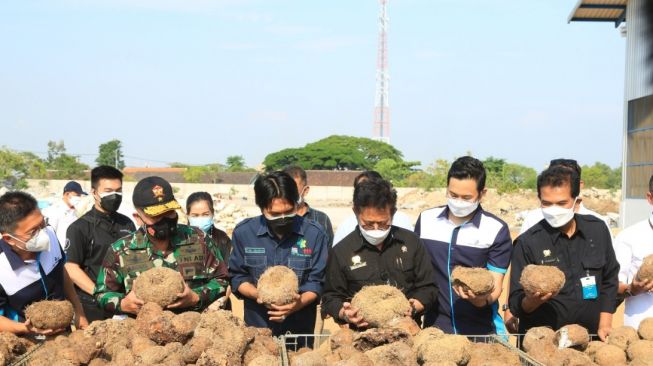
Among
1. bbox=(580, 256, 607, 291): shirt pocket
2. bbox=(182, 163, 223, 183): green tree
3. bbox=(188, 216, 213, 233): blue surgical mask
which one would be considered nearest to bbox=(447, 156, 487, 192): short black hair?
bbox=(580, 256, 607, 291): shirt pocket

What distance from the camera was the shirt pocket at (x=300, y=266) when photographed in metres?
5.15

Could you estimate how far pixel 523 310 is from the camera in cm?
497

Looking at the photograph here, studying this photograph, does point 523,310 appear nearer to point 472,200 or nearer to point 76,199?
point 472,200

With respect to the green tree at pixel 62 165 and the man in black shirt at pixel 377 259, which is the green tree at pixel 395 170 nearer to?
the green tree at pixel 62 165

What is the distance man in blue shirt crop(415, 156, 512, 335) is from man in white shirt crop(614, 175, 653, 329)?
889 mm

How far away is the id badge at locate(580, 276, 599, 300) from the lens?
4902 millimetres

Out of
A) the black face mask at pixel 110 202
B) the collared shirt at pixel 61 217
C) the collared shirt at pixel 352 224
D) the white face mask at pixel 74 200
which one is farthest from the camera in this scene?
the white face mask at pixel 74 200

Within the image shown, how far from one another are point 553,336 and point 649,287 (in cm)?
99

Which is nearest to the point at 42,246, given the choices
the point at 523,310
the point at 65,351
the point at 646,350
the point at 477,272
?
the point at 65,351

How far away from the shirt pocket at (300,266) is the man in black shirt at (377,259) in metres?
0.26

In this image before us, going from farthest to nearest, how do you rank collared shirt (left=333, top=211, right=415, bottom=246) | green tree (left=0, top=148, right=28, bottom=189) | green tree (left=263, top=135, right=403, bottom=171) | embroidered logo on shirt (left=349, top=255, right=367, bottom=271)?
green tree (left=263, top=135, right=403, bottom=171)
green tree (left=0, top=148, right=28, bottom=189)
collared shirt (left=333, top=211, right=415, bottom=246)
embroidered logo on shirt (left=349, top=255, right=367, bottom=271)

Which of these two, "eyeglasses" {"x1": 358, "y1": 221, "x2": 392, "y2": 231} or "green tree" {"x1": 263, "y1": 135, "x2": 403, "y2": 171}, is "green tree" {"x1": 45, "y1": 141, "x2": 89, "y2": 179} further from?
"eyeglasses" {"x1": 358, "y1": 221, "x2": 392, "y2": 231}

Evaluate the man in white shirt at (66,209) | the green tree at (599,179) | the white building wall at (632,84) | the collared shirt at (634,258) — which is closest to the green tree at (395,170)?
the green tree at (599,179)

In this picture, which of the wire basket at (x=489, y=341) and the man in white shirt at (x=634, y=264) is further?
the man in white shirt at (x=634, y=264)
